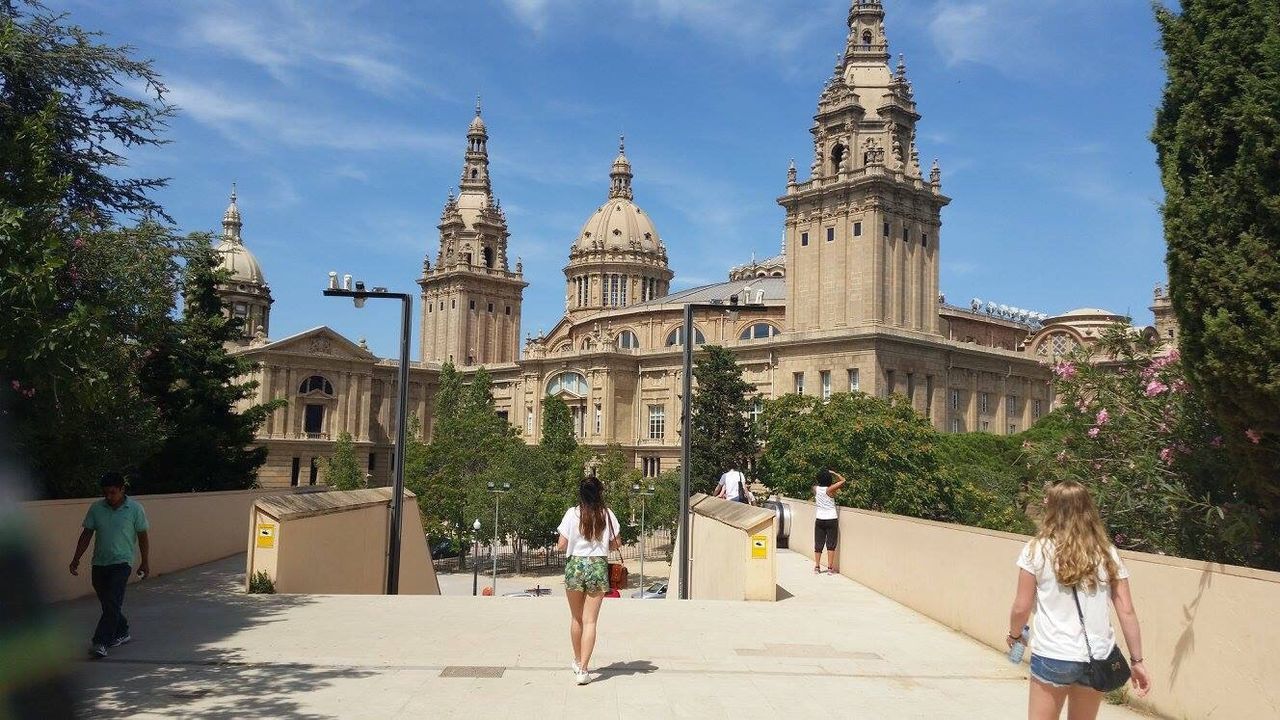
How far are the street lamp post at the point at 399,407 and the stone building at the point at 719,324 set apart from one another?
23.6 metres

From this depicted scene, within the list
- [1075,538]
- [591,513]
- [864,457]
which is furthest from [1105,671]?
[864,457]

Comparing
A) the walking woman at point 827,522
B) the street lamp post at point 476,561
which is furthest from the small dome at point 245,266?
the walking woman at point 827,522

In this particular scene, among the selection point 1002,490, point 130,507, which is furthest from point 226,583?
point 1002,490

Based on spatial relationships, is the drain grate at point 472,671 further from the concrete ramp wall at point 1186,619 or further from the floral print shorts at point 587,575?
the concrete ramp wall at point 1186,619

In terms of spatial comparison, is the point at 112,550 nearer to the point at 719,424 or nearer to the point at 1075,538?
the point at 1075,538

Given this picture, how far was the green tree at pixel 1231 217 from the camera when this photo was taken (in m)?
8.72

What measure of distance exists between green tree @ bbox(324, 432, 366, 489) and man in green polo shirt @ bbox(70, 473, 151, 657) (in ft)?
208

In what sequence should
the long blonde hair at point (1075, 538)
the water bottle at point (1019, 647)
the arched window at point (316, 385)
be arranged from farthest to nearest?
the arched window at point (316, 385)
the water bottle at point (1019, 647)
the long blonde hair at point (1075, 538)

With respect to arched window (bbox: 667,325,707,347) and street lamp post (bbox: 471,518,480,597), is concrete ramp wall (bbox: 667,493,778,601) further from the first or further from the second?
arched window (bbox: 667,325,707,347)

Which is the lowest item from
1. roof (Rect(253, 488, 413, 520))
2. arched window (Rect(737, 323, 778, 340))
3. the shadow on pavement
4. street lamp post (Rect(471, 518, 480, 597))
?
street lamp post (Rect(471, 518, 480, 597))

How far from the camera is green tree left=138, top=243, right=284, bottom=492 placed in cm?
2827

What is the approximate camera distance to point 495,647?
34.6ft

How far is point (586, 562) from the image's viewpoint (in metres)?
9.22

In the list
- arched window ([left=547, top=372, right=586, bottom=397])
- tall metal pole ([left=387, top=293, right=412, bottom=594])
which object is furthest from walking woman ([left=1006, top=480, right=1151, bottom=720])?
arched window ([left=547, top=372, right=586, bottom=397])
